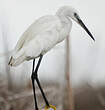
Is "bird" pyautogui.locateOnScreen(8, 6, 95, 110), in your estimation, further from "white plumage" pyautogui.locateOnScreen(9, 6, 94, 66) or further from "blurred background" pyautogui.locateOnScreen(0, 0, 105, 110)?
"blurred background" pyautogui.locateOnScreen(0, 0, 105, 110)

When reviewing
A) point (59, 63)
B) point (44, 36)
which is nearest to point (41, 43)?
point (44, 36)

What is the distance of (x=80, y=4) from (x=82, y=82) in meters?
0.42

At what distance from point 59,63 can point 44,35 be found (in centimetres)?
70

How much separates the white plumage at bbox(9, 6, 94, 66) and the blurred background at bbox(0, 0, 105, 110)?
1.87 feet

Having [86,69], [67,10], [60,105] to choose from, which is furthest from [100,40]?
[67,10]

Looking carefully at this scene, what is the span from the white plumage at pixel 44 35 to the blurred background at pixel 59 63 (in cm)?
57

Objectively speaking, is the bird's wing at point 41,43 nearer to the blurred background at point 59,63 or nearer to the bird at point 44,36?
the bird at point 44,36

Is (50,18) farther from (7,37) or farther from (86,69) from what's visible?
(86,69)

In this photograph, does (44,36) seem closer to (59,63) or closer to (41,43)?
(41,43)

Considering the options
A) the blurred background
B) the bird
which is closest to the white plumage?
the bird

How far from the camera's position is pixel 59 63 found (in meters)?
1.17

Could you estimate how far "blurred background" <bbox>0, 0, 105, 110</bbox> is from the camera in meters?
1.09

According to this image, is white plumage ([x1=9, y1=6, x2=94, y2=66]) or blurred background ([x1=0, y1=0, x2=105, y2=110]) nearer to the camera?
white plumage ([x1=9, y1=6, x2=94, y2=66])

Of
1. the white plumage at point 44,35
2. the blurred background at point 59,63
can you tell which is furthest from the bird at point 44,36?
the blurred background at point 59,63
